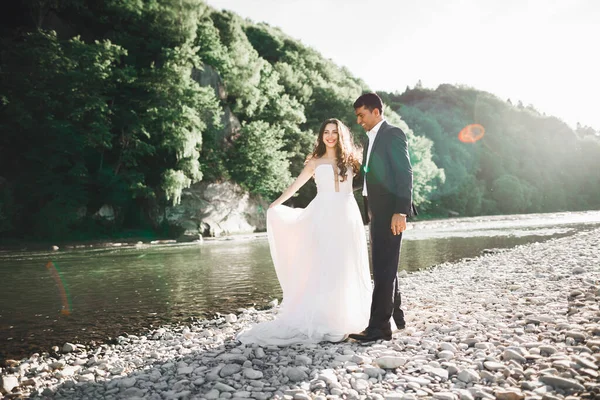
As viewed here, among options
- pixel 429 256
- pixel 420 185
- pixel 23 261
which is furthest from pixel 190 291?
pixel 420 185

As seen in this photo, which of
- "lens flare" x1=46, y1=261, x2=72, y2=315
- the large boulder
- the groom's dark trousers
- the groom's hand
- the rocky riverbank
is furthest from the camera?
the large boulder

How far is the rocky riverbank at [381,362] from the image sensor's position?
3.23 metres

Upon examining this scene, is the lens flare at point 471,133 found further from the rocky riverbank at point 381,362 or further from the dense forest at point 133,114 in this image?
the rocky riverbank at point 381,362

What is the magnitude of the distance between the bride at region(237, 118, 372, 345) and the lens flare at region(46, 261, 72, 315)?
4959mm

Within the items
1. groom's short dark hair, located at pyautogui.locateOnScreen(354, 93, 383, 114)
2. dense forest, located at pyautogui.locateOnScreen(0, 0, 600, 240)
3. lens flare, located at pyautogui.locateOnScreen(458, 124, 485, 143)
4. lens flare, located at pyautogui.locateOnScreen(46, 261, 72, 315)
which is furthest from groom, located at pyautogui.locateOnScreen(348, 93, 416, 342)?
lens flare, located at pyautogui.locateOnScreen(458, 124, 485, 143)

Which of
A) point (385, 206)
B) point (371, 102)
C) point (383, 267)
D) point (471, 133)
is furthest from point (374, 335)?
point (471, 133)

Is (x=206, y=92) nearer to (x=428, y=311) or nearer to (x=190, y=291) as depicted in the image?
(x=190, y=291)

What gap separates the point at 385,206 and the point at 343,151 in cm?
101

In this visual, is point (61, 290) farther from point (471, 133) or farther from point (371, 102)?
point (471, 133)

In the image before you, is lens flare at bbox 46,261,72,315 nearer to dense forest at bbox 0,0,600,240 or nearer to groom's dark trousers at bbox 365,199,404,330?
groom's dark trousers at bbox 365,199,404,330

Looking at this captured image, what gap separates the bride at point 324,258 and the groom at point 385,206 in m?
0.37

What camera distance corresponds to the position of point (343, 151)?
17.3 feet

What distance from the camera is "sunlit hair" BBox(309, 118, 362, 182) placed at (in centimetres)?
522

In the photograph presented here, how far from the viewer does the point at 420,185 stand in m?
52.3
